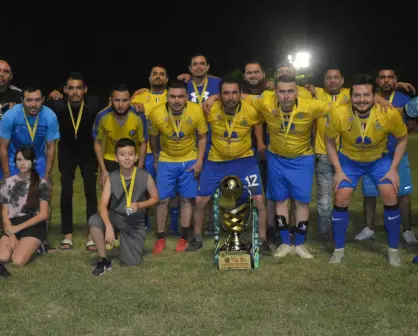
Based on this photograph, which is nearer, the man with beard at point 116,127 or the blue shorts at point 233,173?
the blue shorts at point 233,173

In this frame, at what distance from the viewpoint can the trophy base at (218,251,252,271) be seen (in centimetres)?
571

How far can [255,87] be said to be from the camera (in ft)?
23.2

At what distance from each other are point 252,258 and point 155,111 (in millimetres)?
1998

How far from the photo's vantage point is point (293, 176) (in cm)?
630

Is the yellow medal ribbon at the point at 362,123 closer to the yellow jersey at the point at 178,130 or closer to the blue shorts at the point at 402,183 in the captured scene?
the blue shorts at the point at 402,183

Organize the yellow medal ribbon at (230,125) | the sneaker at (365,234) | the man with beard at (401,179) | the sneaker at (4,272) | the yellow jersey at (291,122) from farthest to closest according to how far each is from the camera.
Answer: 1. the sneaker at (365,234)
2. the man with beard at (401,179)
3. the yellow medal ribbon at (230,125)
4. the yellow jersey at (291,122)
5. the sneaker at (4,272)

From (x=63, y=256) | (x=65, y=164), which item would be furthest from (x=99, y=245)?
(x=65, y=164)

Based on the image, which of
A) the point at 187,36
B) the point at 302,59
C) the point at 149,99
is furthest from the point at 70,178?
the point at 187,36

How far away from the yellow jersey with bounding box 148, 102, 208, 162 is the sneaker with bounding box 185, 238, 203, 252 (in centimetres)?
92

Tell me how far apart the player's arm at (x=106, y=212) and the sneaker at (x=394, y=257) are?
274cm

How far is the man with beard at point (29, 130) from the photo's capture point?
647 cm

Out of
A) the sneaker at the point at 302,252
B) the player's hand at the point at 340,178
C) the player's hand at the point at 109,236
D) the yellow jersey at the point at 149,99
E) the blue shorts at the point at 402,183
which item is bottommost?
the sneaker at the point at 302,252

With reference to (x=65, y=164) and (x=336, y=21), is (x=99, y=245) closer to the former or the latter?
(x=65, y=164)

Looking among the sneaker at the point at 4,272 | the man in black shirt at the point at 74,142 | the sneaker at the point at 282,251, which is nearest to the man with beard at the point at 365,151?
the sneaker at the point at 282,251
